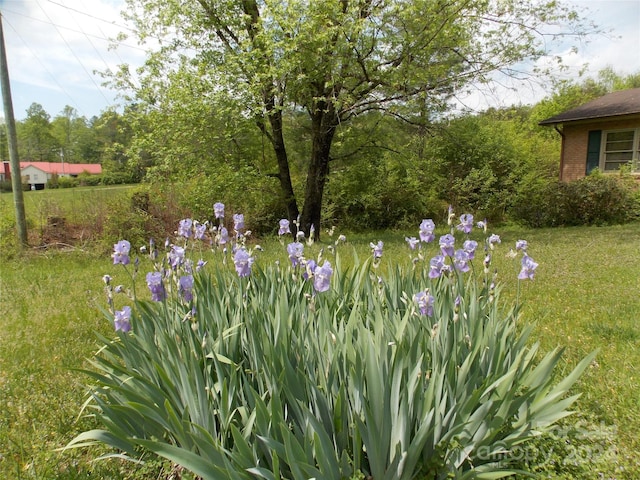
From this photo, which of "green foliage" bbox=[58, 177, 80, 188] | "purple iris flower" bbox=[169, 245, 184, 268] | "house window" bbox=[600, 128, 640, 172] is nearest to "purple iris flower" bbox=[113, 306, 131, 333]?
"purple iris flower" bbox=[169, 245, 184, 268]

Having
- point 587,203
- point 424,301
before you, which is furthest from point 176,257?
point 587,203

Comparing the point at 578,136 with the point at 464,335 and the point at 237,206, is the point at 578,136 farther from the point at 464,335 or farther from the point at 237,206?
the point at 464,335

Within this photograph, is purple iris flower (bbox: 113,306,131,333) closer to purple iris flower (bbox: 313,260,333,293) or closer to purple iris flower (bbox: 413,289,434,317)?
purple iris flower (bbox: 313,260,333,293)

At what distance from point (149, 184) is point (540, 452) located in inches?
381

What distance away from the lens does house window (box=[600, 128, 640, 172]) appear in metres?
14.2

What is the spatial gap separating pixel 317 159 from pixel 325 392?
857cm

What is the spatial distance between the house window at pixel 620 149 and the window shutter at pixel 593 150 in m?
0.15

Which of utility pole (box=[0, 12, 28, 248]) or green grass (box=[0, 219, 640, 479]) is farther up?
utility pole (box=[0, 12, 28, 248])

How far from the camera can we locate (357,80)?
888 cm

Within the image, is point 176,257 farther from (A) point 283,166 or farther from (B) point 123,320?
(A) point 283,166

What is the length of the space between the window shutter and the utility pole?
1656 centimetres

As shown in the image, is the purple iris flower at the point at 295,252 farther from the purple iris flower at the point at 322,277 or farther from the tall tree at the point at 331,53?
the tall tree at the point at 331,53

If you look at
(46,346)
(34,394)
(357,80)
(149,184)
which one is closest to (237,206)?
(149,184)

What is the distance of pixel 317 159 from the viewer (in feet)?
32.9
